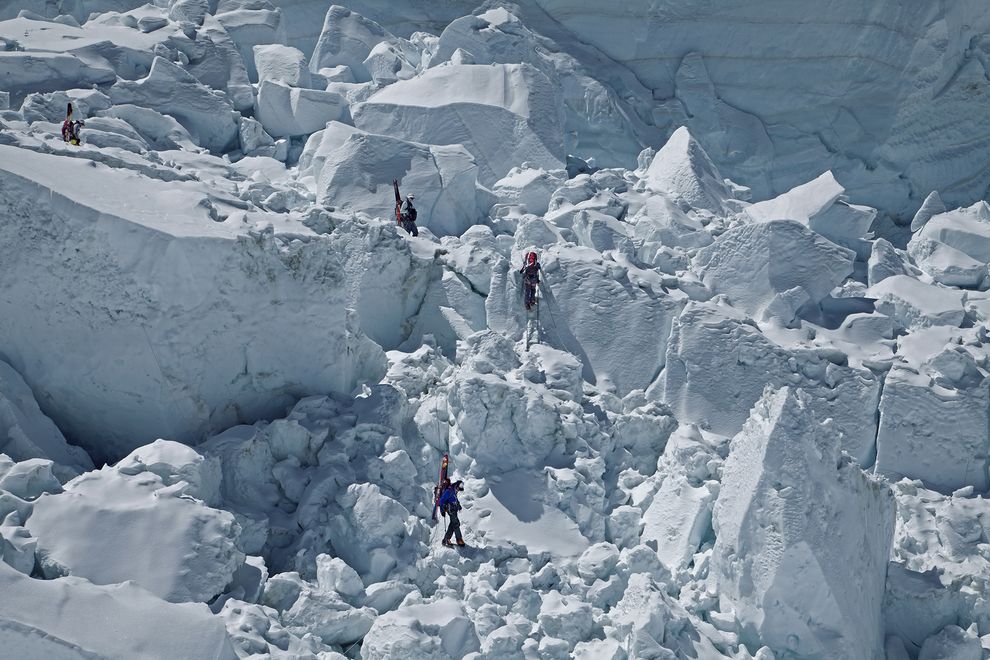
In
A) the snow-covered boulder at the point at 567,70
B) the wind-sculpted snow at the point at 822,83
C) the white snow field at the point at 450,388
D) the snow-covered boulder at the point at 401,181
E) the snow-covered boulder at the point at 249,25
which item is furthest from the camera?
the wind-sculpted snow at the point at 822,83

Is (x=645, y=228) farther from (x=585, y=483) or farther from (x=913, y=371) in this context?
(x=585, y=483)

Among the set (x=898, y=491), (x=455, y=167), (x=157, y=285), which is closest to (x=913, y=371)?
(x=898, y=491)

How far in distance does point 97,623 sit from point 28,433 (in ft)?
6.40

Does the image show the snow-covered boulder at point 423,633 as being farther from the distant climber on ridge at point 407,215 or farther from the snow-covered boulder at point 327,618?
the distant climber on ridge at point 407,215

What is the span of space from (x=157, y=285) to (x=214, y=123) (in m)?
5.56

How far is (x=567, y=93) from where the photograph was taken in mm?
14539

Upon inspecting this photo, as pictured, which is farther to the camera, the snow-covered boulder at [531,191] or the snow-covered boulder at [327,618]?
the snow-covered boulder at [531,191]

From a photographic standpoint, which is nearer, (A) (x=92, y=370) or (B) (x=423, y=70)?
(A) (x=92, y=370)

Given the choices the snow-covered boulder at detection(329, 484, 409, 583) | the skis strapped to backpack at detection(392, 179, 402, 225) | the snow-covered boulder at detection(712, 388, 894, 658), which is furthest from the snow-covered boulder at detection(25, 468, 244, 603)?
the skis strapped to backpack at detection(392, 179, 402, 225)

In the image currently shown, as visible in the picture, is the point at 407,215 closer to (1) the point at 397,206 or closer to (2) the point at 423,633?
(1) the point at 397,206

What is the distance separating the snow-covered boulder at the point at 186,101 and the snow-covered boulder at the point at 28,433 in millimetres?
5451

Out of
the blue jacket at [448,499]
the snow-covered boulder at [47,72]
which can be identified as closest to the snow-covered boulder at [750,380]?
the blue jacket at [448,499]

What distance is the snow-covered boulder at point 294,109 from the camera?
490 inches

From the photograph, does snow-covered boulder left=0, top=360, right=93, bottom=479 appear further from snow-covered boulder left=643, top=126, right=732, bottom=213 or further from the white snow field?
snow-covered boulder left=643, top=126, right=732, bottom=213
